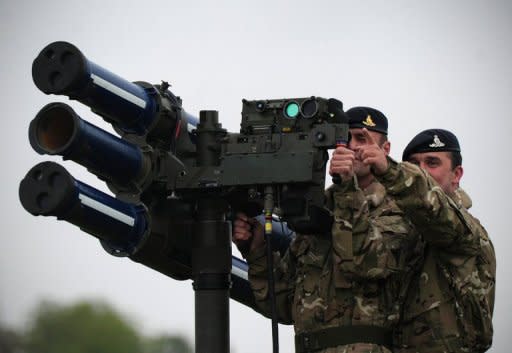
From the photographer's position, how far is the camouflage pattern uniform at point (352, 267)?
8.24m

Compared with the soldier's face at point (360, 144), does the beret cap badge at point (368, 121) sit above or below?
above

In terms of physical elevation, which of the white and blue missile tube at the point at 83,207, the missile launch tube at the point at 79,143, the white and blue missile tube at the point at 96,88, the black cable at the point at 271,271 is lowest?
the black cable at the point at 271,271

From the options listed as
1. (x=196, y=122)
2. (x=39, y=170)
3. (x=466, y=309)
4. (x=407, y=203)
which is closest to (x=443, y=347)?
(x=466, y=309)

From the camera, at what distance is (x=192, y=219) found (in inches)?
348

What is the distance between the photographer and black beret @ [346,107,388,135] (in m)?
8.98

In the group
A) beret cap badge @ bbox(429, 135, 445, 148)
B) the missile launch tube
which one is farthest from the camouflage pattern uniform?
the missile launch tube

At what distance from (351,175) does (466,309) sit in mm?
1242

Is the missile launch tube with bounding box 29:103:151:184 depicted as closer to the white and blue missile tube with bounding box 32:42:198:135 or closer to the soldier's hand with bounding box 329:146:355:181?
the white and blue missile tube with bounding box 32:42:198:135

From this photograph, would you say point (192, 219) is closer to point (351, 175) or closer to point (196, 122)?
point (196, 122)

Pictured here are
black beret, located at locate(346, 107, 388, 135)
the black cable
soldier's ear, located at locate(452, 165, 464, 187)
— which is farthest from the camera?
soldier's ear, located at locate(452, 165, 464, 187)

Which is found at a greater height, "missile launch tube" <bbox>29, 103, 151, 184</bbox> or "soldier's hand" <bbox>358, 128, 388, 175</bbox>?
"missile launch tube" <bbox>29, 103, 151, 184</bbox>

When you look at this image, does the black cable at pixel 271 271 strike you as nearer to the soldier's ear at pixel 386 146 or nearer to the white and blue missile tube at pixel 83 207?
the white and blue missile tube at pixel 83 207

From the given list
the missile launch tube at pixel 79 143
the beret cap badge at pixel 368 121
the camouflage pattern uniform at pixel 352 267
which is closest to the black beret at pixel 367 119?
the beret cap badge at pixel 368 121

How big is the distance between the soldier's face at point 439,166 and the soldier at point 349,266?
368 millimetres
